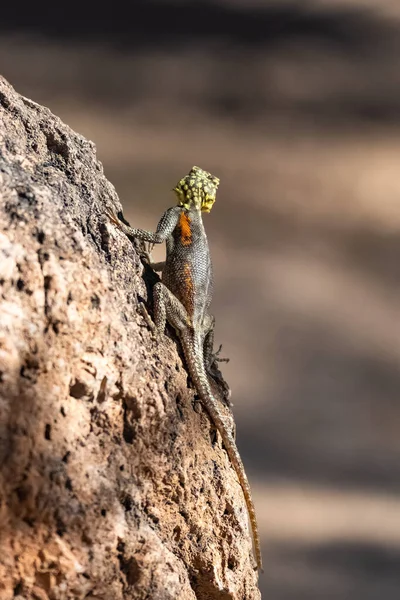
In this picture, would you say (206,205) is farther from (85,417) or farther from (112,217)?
(85,417)

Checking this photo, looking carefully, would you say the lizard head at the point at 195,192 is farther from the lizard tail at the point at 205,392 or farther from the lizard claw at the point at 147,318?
the lizard claw at the point at 147,318

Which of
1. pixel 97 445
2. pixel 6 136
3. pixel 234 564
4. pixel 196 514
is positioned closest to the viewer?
pixel 97 445

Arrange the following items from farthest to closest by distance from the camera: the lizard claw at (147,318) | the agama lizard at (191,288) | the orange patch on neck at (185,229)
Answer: the orange patch on neck at (185,229)
the agama lizard at (191,288)
the lizard claw at (147,318)

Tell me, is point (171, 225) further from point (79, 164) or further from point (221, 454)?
point (221, 454)

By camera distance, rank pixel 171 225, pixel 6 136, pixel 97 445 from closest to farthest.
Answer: pixel 97 445 < pixel 6 136 < pixel 171 225

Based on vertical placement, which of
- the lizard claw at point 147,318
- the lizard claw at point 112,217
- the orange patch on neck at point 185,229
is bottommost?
the lizard claw at point 147,318

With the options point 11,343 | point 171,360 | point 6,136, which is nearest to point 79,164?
point 6,136

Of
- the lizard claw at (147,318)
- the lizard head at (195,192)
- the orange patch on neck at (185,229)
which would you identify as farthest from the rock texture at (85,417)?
the lizard head at (195,192)

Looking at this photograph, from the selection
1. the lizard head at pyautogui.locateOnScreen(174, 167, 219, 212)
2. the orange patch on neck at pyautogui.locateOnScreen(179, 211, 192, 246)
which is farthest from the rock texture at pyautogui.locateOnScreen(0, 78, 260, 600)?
the lizard head at pyautogui.locateOnScreen(174, 167, 219, 212)
